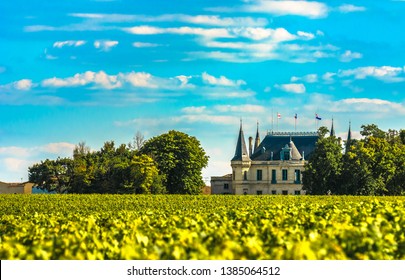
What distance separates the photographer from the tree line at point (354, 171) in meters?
90.5

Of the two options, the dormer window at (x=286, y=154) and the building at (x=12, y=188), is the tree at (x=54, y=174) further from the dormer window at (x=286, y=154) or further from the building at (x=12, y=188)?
the dormer window at (x=286, y=154)

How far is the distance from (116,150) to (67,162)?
7.80m

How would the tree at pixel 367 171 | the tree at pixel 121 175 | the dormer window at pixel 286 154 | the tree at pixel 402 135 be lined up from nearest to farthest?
the tree at pixel 367 171, the tree at pixel 121 175, the tree at pixel 402 135, the dormer window at pixel 286 154

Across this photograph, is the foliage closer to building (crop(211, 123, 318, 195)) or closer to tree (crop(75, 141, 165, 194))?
tree (crop(75, 141, 165, 194))

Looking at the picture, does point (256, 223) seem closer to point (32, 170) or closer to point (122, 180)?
point (122, 180)

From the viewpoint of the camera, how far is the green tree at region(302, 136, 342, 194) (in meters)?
91.1

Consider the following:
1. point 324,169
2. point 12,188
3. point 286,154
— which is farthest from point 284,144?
point 324,169

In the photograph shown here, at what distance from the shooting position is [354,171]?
91.2 m

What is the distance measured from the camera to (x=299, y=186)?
137 meters

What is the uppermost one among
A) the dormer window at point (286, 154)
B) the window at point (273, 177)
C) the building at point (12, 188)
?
the dormer window at point (286, 154)

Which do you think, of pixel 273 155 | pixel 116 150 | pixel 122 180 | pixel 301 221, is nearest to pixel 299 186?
pixel 273 155

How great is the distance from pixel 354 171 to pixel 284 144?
4934 cm

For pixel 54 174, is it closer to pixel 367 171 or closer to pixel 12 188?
pixel 12 188

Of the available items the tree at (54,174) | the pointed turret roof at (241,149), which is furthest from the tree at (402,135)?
the tree at (54,174)
